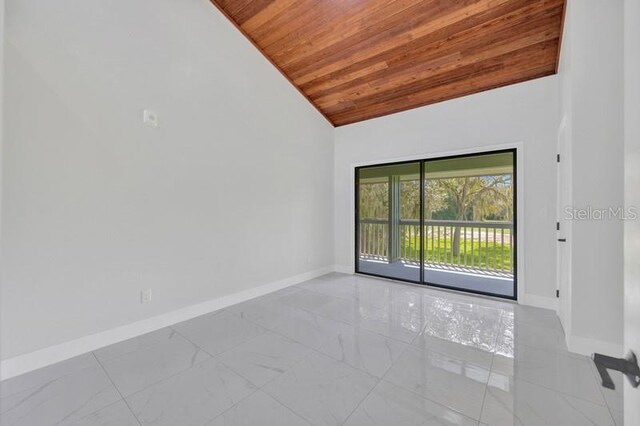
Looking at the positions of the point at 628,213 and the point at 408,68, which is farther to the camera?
the point at 408,68

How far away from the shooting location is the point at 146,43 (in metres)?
2.56

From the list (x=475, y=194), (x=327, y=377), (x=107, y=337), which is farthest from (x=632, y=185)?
(x=475, y=194)

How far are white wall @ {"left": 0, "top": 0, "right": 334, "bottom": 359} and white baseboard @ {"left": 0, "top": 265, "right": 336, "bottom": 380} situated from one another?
0.18 feet

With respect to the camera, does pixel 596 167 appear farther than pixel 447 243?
No

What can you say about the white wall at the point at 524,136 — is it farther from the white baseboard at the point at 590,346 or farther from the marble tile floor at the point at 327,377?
the white baseboard at the point at 590,346

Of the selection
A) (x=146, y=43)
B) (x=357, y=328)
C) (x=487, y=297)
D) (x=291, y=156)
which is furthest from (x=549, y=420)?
(x=146, y=43)

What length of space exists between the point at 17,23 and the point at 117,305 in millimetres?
2173

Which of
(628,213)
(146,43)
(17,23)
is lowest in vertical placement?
(628,213)

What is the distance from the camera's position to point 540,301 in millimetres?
3166

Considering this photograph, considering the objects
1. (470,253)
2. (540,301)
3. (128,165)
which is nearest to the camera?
(128,165)

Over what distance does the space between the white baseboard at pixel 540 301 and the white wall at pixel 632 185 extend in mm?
3169

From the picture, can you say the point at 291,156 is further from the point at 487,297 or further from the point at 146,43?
the point at 487,297

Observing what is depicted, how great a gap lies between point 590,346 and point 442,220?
2846mm

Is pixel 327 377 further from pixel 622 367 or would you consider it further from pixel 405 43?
pixel 405 43
